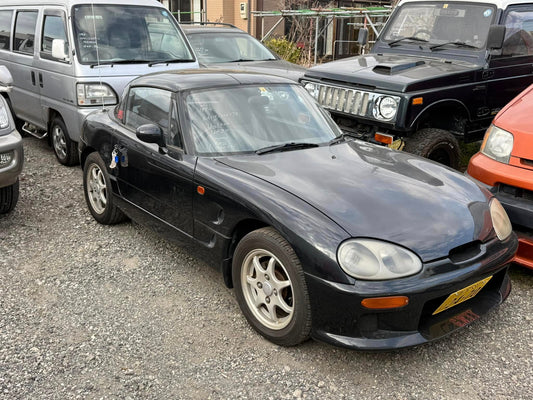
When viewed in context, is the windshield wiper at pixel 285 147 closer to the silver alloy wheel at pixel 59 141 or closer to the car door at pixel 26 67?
the silver alloy wheel at pixel 59 141

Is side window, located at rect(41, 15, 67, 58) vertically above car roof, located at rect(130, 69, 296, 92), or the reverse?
side window, located at rect(41, 15, 67, 58)

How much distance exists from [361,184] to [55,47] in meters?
4.50

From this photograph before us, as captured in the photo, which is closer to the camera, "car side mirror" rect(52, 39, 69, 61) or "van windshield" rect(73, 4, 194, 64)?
"car side mirror" rect(52, 39, 69, 61)

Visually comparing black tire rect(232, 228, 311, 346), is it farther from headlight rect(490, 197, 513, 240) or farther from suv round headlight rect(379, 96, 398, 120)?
suv round headlight rect(379, 96, 398, 120)

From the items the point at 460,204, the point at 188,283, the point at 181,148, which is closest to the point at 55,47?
the point at 181,148

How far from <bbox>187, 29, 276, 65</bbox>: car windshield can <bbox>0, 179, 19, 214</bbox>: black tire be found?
412 cm

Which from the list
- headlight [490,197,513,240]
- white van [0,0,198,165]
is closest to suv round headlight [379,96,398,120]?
headlight [490,197,513,240]

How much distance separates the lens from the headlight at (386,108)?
492 cm

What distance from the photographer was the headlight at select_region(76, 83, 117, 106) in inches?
231

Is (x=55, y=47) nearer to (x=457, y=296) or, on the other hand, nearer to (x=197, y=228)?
(x=197, y=228)

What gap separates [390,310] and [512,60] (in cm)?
451

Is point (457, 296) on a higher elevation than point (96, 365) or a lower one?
higher

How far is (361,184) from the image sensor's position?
3.13 m

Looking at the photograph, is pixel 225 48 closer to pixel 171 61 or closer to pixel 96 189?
pixel 171 61
